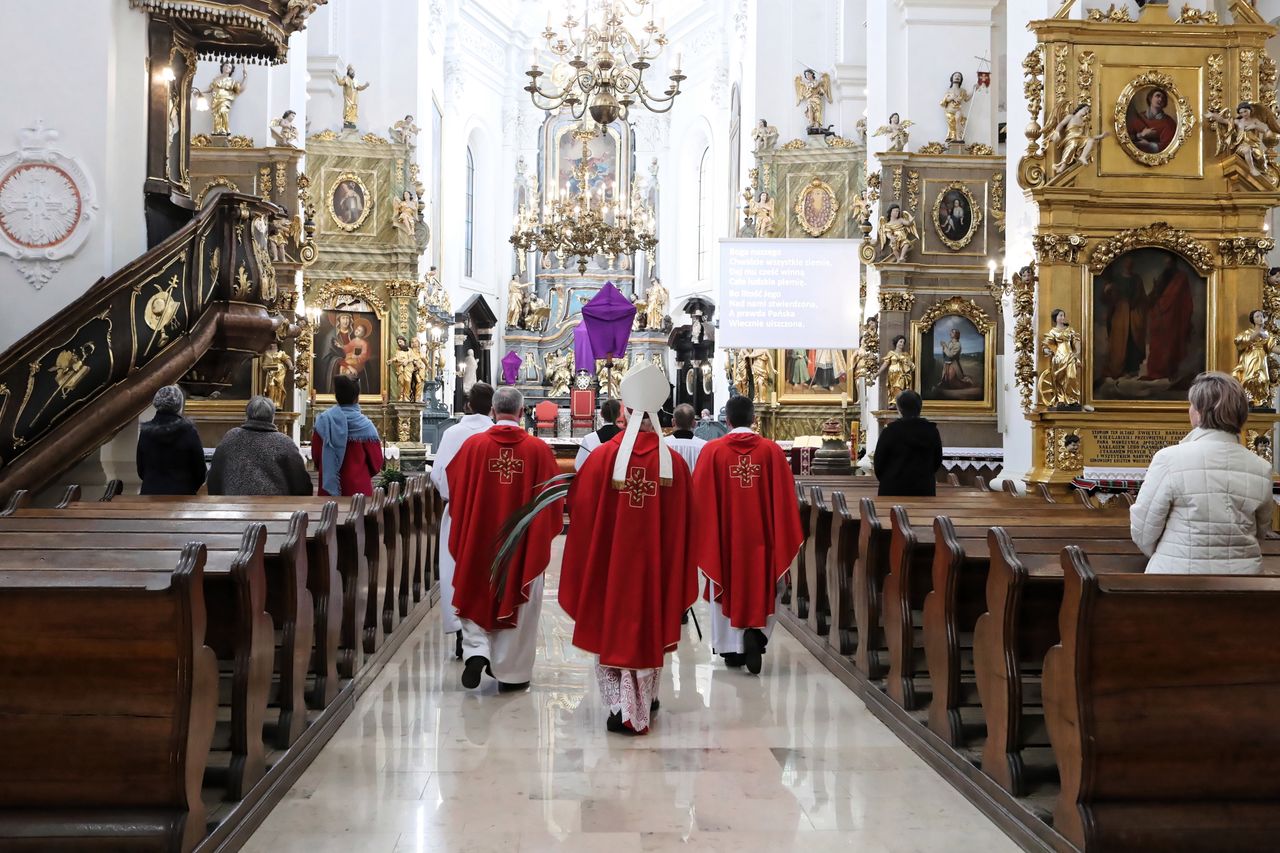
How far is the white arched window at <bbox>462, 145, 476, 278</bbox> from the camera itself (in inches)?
Answer: 1300

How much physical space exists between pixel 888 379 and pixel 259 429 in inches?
363

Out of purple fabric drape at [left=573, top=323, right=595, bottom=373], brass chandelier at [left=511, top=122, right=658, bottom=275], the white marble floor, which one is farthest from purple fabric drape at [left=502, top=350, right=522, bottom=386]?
the white marble floor

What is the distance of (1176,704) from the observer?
3768 mm

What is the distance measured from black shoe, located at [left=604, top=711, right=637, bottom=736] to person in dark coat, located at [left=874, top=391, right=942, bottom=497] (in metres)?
3.18

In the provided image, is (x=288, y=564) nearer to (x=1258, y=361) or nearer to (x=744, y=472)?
(x=744, y=472)

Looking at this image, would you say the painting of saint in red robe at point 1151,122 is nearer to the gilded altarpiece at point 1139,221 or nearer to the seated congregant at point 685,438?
the gilded altarpiece at point 1139,221

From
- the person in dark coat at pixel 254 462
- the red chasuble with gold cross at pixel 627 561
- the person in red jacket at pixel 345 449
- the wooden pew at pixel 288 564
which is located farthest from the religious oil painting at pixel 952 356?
the wooden pew at pixel 288 564

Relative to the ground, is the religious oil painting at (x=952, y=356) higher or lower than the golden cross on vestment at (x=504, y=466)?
higher

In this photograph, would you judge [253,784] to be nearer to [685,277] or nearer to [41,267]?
[41,267]

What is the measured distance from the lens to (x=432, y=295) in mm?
24844

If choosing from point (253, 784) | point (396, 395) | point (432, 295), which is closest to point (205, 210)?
point (253, 784)

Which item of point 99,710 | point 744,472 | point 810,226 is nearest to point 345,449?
point 744,472

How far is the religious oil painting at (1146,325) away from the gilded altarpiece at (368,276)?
11.8 m

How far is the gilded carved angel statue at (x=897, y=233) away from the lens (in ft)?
49.5
